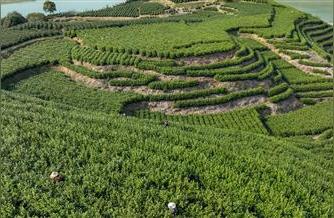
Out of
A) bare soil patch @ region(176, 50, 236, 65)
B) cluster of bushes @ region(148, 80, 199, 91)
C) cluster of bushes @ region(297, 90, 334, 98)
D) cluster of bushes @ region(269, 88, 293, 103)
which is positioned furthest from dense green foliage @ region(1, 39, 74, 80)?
cluster of bushes @ region(297, 90, 334, 98)

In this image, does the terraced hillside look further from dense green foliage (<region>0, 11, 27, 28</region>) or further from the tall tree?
the tall tree

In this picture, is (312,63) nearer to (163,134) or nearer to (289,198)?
(163,134)

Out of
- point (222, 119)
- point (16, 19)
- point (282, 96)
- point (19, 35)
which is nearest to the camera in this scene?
point (222, 119)

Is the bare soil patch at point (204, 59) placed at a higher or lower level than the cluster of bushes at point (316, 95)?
higher

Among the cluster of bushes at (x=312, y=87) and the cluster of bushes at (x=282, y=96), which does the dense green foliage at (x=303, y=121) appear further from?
the cluster of bushes at (x=312, y=87)

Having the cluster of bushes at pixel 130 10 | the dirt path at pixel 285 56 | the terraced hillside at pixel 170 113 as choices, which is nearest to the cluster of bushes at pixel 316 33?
the terraced hillside at pixel 170 113

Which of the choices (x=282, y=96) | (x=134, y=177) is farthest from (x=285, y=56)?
(x=134, y=177)

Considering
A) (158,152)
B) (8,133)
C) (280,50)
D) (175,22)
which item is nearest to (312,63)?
(280,50)

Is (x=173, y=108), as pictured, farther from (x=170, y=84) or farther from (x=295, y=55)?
(x=295, y=55)
